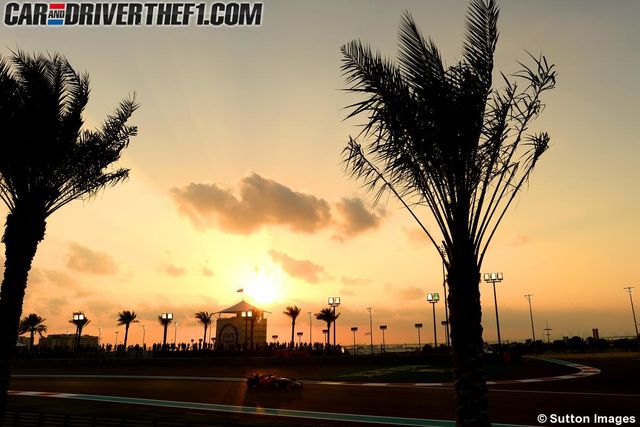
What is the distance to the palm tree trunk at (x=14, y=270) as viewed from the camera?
11.1 meters

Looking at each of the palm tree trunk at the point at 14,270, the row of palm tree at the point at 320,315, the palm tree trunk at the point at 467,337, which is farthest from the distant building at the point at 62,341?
the palm tree trunk at the point at 467,337

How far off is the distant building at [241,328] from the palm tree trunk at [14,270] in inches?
1597

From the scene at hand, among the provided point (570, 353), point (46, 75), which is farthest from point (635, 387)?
point (570, 353)

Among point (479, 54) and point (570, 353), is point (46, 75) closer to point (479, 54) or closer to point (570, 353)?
point (479, 54)

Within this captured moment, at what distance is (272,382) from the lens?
23.6 m

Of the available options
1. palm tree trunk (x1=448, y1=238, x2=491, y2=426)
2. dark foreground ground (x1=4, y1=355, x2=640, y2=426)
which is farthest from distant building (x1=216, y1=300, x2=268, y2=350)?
palm tree trunk (x1=448, y1=238, x2=491, y2=426)

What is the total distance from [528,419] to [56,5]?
20.4 metres

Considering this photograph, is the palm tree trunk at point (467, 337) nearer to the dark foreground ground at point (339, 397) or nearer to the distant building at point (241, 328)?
the dark foreground ground at point (339, 397)

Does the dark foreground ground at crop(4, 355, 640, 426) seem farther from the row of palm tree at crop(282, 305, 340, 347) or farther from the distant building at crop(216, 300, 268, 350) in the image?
the row of palm tree at crop(282, 305, 340, 347)

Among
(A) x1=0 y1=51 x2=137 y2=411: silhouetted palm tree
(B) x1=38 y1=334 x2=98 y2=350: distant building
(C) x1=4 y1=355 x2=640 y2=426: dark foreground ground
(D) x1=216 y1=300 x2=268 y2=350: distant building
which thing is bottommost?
(B) x1=38 y1=334 x2=98 y2=350: distant building

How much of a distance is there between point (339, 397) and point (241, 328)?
35.9 metres

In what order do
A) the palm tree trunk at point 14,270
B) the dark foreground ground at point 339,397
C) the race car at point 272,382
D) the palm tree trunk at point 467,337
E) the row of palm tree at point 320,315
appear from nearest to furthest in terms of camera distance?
the palm tree trunk at point 467,337 → the palm tree trunk at point 14,270 → the dark foreground ground at point 339,397 → the race car at point 272,382 → the row of palm tree at point 320,315

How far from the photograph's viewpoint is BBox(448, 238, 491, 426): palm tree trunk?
730 cm

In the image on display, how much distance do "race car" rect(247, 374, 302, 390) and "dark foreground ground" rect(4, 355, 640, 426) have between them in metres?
0.74
